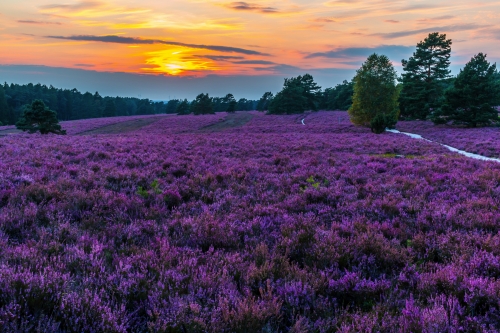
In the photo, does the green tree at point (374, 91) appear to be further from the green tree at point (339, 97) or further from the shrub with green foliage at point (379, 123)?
the green tree at point (339, 97)

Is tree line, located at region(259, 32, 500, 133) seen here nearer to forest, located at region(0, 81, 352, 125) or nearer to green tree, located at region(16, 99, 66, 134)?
green tree, located at region(16, 99, 66, 134)

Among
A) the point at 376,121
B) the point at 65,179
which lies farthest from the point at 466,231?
the point at 376,121

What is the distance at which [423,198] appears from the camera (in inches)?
304

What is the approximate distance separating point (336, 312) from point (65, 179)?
8.09m

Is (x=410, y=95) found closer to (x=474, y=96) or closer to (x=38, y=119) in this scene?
(x=474, y=96)

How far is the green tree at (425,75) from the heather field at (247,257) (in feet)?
177

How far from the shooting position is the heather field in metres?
2.89

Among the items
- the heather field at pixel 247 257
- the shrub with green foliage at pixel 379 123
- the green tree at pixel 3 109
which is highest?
the green tree at pixel 3 109

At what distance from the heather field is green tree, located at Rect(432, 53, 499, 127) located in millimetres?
38427

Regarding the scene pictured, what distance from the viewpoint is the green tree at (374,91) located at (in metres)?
43.1

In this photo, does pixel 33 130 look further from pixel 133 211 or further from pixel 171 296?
pixel 171 296

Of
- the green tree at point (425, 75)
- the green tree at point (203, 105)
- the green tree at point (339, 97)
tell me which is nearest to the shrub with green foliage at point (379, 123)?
the green tree at point (425, 75)

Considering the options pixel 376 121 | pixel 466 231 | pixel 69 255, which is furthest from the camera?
pixel 376 121

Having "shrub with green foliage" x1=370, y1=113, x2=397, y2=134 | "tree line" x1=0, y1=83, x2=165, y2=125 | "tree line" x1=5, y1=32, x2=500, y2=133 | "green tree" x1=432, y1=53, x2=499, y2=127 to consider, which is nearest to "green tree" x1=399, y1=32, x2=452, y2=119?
"tree line" x1=5, y1=32, x2=500, y2=133
